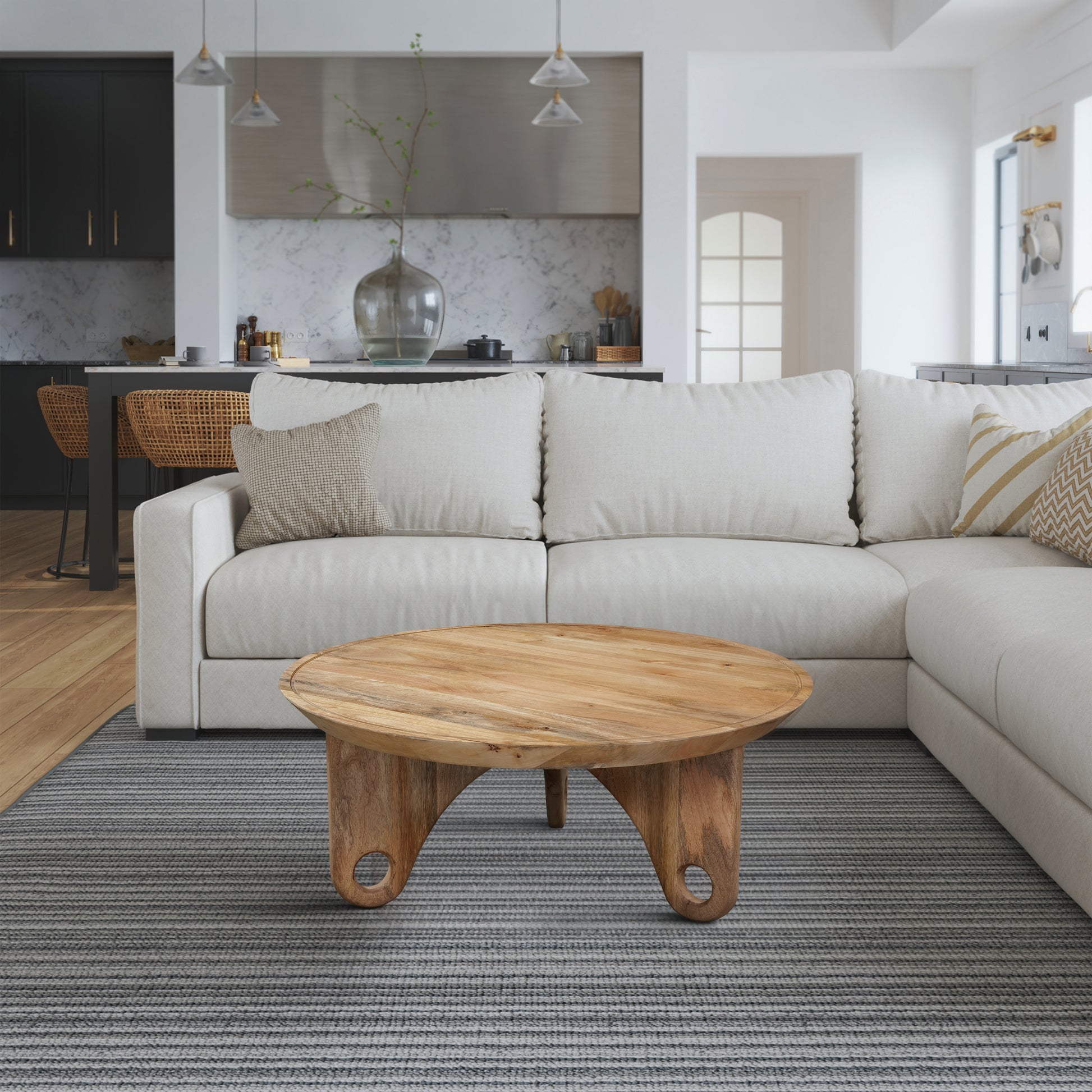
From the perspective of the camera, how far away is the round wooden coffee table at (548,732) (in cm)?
161

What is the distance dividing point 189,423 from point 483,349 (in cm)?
257

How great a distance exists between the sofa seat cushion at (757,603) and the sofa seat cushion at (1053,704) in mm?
655

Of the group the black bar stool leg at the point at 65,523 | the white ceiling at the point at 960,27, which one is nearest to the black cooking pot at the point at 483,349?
the black bar stool leg at the point at 65,523

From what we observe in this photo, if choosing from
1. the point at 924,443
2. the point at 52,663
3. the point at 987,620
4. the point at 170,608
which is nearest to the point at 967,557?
the point at 924,443

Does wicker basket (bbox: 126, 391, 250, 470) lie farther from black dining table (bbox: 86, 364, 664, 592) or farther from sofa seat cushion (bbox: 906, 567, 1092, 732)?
sofa seat cushion (bbox: 906, 567, 1092, 732)

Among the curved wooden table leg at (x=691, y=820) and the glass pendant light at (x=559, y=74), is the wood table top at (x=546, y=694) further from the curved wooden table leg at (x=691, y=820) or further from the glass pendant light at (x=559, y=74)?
the glass pendant light at (x=559, y=74)

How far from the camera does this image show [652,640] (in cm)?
217

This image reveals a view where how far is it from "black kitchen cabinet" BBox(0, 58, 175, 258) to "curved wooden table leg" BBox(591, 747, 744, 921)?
6.17 m

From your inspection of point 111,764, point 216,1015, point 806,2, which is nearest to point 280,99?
point 806,2

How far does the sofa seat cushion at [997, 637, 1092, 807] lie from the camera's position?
5.68 ft

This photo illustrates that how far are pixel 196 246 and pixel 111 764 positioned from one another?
15.4 feet

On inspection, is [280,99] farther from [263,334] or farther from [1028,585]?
[1028,585]

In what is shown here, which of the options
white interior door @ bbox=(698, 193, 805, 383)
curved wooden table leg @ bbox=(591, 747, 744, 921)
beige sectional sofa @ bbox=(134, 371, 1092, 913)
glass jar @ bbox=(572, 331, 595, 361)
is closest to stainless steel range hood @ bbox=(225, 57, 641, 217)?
glass jar @ bbox=(572, 331, 595, 361)

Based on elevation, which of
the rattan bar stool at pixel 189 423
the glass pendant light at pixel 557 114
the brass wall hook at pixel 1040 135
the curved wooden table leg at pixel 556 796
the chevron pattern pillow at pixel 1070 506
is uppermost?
the brass wall hook at pixel 1040 135
